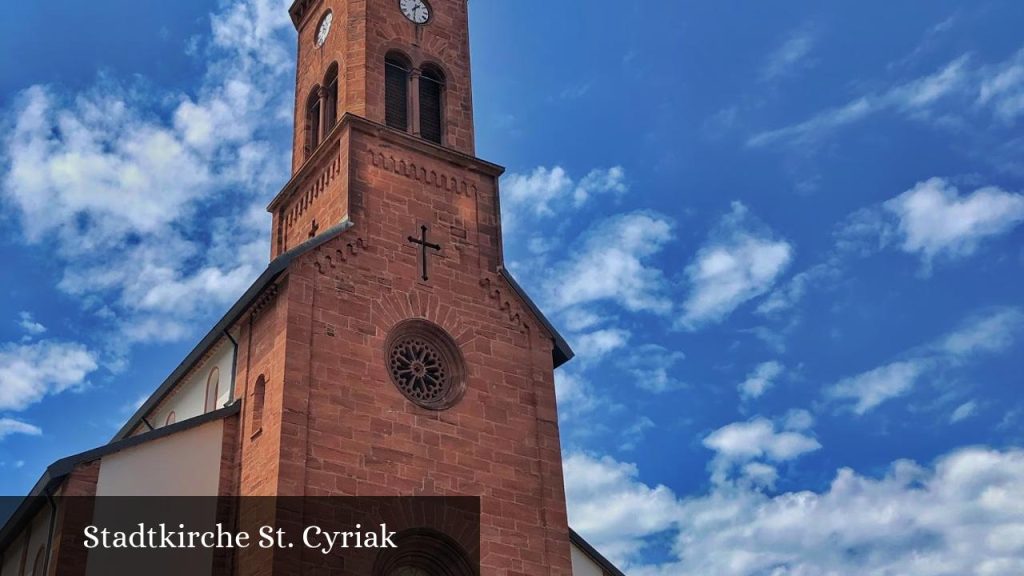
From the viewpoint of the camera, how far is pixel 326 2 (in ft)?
112

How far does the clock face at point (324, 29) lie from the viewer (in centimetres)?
3362

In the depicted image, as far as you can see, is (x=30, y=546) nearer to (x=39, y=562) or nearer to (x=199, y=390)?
(x=39, y=562)

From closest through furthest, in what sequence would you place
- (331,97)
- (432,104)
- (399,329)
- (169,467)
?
(169,467), (399,329), (432,104), (331,97)

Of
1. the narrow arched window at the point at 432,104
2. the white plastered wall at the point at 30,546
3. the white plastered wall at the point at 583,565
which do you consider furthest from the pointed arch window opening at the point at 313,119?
the white plastered wall at the point at 583,565

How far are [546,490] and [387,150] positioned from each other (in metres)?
9.32

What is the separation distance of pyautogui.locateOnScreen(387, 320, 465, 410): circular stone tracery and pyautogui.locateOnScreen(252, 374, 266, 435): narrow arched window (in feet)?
9.03

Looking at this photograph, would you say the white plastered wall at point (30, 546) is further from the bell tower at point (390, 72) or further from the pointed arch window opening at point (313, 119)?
the pointed arch window opening at point (313, 119)

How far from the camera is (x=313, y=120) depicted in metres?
33.1

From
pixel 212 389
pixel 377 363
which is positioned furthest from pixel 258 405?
pixel 212 389

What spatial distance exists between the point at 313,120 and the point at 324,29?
2.95 m

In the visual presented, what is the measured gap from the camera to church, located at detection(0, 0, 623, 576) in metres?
23.9

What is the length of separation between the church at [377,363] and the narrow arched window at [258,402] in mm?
48

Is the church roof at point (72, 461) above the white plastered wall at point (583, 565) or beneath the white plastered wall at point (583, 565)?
above

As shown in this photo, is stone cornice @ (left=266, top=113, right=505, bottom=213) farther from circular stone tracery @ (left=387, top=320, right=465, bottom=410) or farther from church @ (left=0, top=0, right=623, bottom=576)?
circular stone tracery @ (left=387, top=320, right=465, bottom=410)
